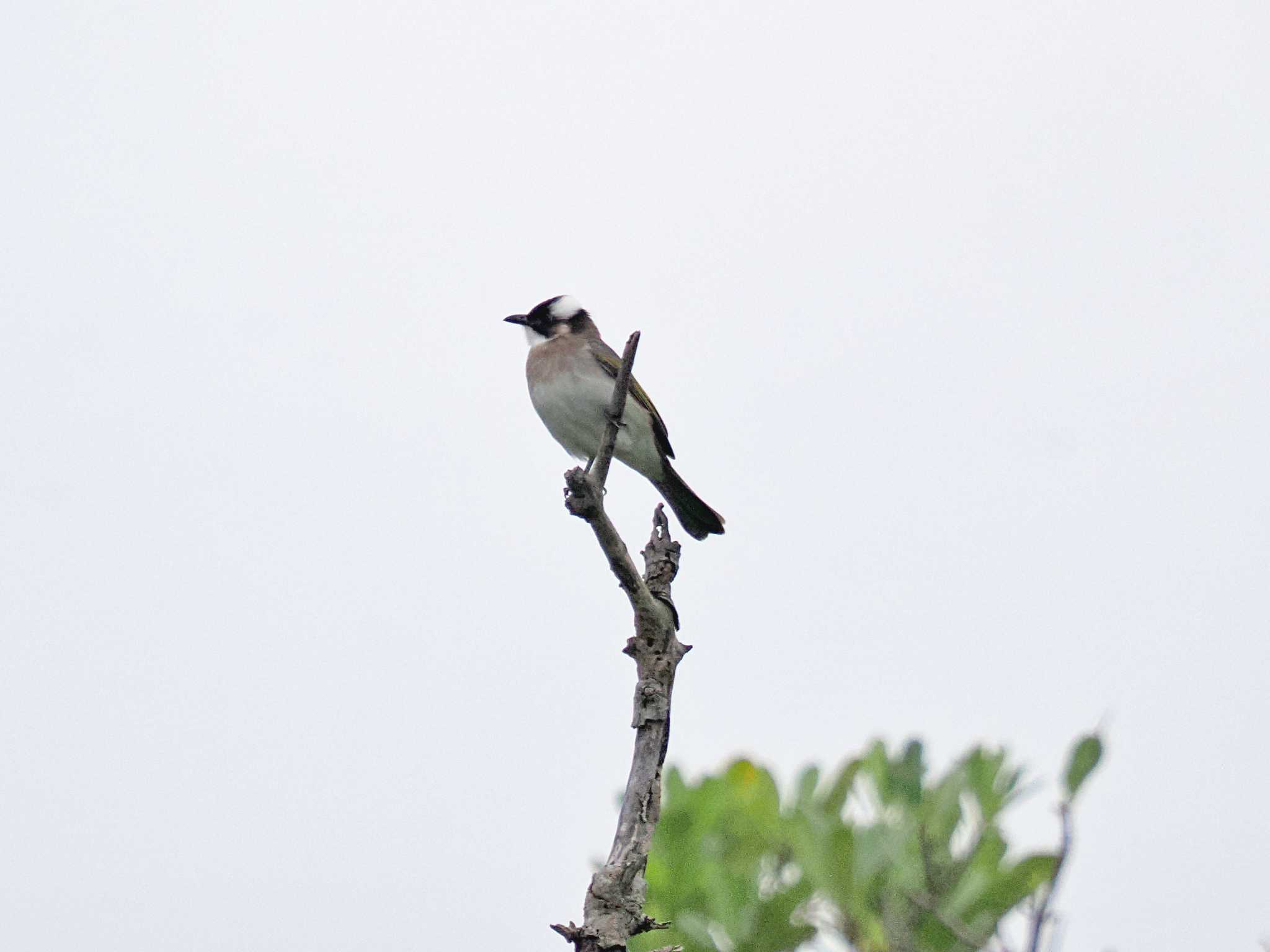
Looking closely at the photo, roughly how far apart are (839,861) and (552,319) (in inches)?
211

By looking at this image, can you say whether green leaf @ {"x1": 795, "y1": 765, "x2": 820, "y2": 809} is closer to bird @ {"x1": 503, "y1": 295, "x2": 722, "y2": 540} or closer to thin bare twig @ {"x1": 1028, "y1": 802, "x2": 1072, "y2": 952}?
bird @ {"x1": 503, "y1": 295, "x2": 722, "y2": 540}

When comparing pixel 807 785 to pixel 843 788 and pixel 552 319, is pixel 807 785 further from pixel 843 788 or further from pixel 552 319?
pixel 552 319

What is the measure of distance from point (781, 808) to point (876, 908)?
127cm

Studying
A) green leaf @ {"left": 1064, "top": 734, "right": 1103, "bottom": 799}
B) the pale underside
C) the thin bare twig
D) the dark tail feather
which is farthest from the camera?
the dark tail feather

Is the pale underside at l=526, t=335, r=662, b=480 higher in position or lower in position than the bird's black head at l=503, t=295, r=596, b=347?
lower

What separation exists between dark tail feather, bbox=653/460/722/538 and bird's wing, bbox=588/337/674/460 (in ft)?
0.36

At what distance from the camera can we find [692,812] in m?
6.54

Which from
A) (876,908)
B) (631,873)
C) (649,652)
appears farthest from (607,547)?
(876,908)

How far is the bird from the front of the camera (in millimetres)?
8461

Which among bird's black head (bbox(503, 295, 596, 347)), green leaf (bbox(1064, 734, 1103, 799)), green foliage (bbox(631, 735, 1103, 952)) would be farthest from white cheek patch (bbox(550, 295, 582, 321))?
green leaf (bbox(1064, 734, 1103, 799))

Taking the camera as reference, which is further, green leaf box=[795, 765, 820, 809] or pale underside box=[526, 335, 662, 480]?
pale underside box=[526, 335, 662, 480]

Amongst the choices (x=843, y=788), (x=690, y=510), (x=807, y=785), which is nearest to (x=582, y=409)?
(x=690, y=510)

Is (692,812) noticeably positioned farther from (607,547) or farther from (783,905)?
(607,547)

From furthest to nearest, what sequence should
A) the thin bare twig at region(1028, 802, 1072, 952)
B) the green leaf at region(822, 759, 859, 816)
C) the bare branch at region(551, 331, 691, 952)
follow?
the green leaf at region(822, 759, 859, 816) → the bare branch at region(551, 331, 691, 952) → the thin bare twig at region(1028, 802, 1072, 952)
